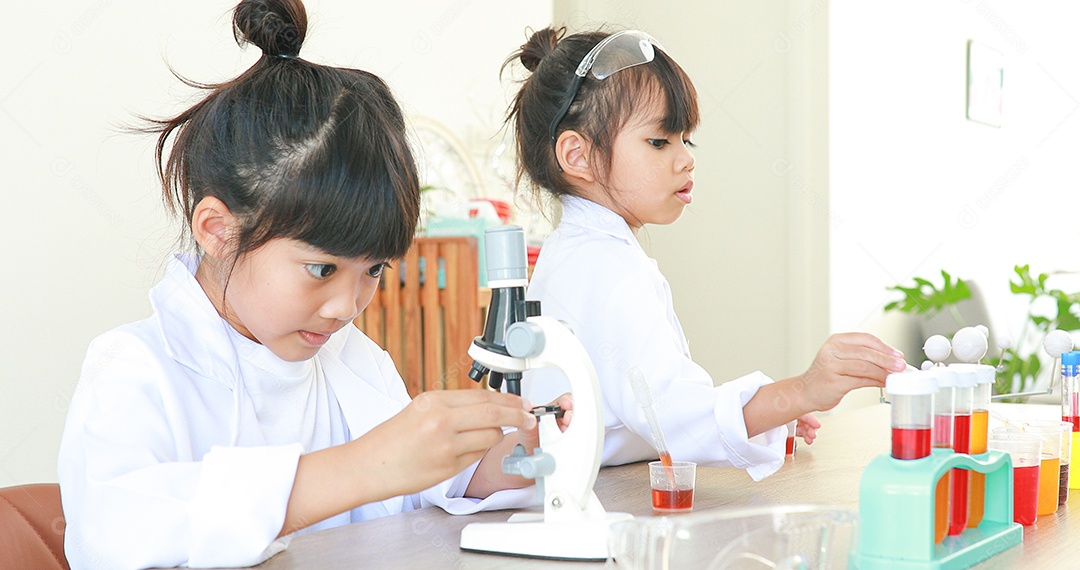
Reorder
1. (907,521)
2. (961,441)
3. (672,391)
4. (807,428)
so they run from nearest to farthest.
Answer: (907,521) < (961,441) < (672,391) < (807,428)

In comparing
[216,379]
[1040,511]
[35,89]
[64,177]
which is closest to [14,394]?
[64,177]

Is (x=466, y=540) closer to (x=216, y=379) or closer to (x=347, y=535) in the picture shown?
(x=347, y=535)

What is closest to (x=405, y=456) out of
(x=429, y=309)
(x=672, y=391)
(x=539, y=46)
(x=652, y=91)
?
(x=672, y=391)

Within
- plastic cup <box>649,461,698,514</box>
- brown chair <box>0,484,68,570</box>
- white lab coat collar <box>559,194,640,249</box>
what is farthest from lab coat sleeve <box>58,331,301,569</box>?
white lab coat collar <box>559,194,640,249</box>

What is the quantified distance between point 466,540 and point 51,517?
17.9 inches

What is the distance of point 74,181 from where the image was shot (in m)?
2.11

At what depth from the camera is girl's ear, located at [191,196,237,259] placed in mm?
1051

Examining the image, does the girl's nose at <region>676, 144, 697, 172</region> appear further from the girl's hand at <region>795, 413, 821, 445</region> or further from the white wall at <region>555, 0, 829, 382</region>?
the white wall at <region>555, 0, 829, 382</region>

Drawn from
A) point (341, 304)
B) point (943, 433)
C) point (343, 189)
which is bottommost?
point (943, 433)

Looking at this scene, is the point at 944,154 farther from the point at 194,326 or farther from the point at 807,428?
the point at 194,326

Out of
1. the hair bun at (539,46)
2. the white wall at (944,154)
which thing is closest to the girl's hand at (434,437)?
the hair bun at (539,46)

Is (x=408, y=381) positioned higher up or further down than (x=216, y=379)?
further down

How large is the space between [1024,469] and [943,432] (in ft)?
0.52

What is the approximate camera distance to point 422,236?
278 cm
